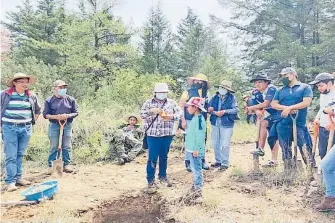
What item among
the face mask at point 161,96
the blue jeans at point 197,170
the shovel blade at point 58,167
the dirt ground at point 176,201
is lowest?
the dirt ground at point 176,201

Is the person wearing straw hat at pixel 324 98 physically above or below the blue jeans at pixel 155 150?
above

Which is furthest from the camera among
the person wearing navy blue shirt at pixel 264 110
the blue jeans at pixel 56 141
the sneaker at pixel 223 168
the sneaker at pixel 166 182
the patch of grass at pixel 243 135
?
the patch of grass at pixel 243 135

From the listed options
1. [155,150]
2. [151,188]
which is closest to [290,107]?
[155,150]

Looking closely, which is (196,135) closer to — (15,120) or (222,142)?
(222,142)

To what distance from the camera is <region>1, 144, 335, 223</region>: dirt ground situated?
→ 445cm

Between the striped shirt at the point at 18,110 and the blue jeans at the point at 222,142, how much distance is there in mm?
3199

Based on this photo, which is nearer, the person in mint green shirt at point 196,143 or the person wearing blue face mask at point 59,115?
the person in mint green shirt at point 196,143

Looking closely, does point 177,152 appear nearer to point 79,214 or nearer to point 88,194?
point 88,194

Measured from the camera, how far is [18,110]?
5.64 m

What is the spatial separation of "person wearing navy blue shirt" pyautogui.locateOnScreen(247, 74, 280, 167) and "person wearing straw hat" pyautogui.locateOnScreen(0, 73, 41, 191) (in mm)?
3697

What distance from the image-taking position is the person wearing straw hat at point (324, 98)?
5.19m

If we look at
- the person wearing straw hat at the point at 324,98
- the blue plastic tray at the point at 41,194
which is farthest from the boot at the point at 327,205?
Answer: the blue plastic tray at the point at 41,194

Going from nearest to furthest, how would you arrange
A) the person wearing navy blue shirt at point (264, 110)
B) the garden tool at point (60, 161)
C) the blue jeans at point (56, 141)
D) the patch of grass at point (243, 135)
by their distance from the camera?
the person wearing navy blue shirt at point (264, 110)
the garden tool at point (60, 161)
the blue jeans at point (56, 141)
the patch of grass at point (243, 135)

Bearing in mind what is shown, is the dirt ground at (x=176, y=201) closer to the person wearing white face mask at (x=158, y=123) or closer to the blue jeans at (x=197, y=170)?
the blue jeans at (x=197, y=170)
